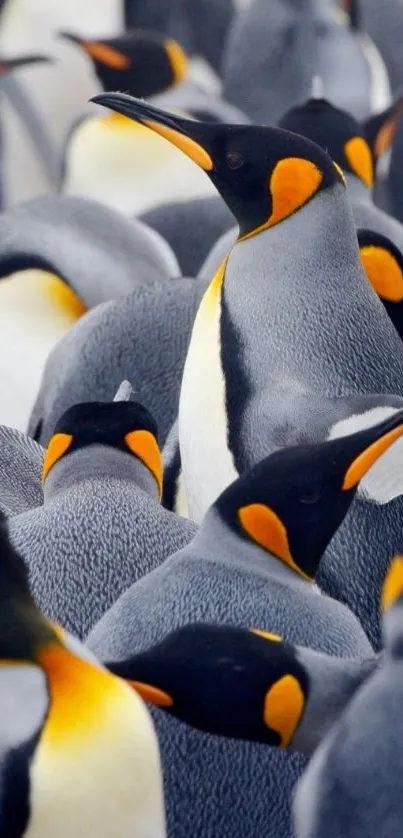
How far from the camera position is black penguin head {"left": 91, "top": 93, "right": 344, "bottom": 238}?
9.61 ft

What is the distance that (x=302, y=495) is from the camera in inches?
92.0

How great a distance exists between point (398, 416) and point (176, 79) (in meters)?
3.90

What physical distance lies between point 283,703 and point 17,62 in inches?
172

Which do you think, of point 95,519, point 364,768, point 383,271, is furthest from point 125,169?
point 364,768

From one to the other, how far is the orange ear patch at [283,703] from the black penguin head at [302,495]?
18.3 inches

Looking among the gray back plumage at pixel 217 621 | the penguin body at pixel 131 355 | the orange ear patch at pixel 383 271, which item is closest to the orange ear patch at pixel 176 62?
the penguin body at pixel 131 355

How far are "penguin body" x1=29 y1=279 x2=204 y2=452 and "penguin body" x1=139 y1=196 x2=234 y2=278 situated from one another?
3.91 feet

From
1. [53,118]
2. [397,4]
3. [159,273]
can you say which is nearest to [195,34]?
[397,4]

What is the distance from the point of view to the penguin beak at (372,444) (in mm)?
2371

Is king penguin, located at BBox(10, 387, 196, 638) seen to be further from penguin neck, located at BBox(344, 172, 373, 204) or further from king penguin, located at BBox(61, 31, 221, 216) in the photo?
king penguin, located at BBox(61, 31, 221, 216)

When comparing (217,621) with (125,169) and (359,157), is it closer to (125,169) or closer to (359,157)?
(359,157)

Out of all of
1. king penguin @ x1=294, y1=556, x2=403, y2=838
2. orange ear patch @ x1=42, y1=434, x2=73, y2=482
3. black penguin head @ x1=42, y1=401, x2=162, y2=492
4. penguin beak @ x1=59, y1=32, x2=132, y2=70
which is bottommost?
penguin beak @ x1=59, y1=32, x2=132, y2=70

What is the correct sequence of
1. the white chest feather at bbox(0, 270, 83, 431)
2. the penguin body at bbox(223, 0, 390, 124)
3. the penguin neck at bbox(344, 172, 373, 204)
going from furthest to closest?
the penguin body at bbox(223, 0, 390, 124), the penguin neck at bbox(344, 172, 373, 204), the white chest feather at bbox(0, 270, 83, 431)

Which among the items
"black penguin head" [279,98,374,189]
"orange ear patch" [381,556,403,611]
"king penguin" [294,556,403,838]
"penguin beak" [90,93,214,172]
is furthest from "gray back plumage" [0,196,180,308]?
"king penguin" [294,556,403,838]
